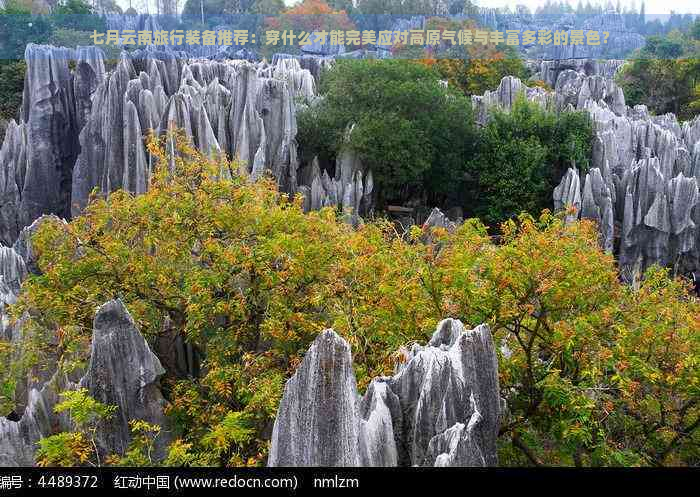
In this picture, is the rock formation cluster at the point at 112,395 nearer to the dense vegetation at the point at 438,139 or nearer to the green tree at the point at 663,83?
the dense vegetation at the point at 438,139

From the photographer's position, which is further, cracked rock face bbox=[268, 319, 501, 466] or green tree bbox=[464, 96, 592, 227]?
green tree bbox=[464, 96, 592, 227]

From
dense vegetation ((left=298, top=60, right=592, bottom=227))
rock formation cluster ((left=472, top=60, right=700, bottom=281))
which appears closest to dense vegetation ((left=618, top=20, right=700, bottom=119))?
rock formation cluster ((left=472, top=60, right=700, bottom=281))

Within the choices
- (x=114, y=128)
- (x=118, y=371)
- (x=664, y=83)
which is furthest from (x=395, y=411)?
(x=664, y=83)

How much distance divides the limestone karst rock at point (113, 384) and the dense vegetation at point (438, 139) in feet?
56.7

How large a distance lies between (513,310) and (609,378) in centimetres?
165

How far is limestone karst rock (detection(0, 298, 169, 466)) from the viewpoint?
24.5 ft

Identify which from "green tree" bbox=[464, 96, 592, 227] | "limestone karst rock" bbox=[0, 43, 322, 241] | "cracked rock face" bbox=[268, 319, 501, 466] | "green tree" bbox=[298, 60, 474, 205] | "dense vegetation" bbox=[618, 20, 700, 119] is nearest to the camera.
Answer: "cracked rock face" bbox=[268, 319, 501, 466]

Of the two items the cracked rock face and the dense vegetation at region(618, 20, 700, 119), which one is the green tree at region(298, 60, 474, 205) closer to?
the cracked rock face

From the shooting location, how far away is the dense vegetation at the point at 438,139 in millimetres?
24531

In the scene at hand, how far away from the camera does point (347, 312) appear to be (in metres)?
8.95

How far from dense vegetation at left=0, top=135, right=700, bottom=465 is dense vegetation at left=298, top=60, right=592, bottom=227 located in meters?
13.9

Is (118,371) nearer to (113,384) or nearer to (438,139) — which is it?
(113,384)

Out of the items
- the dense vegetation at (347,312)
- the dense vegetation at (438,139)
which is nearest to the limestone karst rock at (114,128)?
the dense vegetation at (438,139)

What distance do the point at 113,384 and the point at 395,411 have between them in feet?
10.4
